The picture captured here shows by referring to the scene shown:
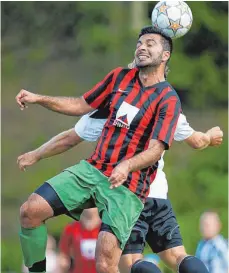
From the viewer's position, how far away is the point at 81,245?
1123 centimetres

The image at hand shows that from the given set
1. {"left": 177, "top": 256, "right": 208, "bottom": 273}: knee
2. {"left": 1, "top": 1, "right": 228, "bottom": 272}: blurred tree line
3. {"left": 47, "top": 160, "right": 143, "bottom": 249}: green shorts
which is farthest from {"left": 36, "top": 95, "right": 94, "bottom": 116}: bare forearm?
{"left": 1, "top": 1, "right": 228, "bottom": 272}: blurred tree line

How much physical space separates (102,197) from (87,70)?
10066 mm

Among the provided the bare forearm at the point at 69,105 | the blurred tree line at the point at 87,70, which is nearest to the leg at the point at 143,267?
the bare forearm at the point at 69,105

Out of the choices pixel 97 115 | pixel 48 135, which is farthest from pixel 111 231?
pixel 48 135

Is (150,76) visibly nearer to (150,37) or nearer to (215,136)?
(150,37)

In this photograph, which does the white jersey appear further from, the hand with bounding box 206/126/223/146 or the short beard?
the short beard

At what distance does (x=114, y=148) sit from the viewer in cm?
734

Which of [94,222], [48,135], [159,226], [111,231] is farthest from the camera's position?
[48,135]

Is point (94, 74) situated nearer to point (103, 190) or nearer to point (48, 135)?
point (48, 135)

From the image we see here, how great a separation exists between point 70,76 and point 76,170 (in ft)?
33.2

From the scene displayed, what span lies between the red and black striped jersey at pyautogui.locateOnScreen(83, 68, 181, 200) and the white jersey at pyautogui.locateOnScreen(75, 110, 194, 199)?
0.23 meters

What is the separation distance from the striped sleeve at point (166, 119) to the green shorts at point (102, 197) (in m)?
0.43

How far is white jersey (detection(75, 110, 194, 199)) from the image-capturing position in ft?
25.2

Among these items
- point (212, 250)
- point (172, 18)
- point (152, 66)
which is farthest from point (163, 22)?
point (212, 250)
